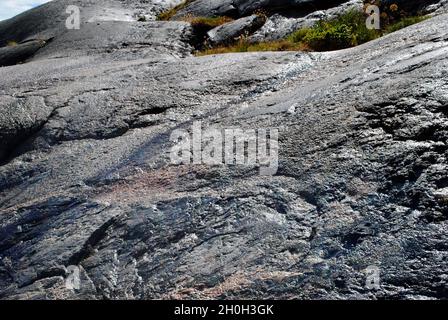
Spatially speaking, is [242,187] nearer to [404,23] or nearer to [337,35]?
[337,35]

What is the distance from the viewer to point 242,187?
8258 mm

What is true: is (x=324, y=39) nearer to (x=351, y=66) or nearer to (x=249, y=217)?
(x=351, y=66)

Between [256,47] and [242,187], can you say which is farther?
[256,47]

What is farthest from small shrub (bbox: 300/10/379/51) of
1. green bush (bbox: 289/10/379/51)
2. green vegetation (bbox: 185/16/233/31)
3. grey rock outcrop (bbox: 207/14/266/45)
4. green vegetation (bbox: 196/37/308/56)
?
green vegetation (bbox: 185/16/233/31)

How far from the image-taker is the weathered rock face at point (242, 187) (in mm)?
6773

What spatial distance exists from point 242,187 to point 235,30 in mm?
13635

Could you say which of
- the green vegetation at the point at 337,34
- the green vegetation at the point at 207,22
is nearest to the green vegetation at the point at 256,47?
the green vegetation at the point at 337,34

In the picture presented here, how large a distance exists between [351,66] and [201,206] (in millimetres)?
5649

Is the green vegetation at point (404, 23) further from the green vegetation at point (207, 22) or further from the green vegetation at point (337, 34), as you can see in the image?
the green vegetation at point (207, 22)

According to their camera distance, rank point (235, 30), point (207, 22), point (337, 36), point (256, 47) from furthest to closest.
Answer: point (207, 22) → point (235, 30) → point (256, 47) → point (337, 36)

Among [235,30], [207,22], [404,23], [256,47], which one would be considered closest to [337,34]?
[404,23]

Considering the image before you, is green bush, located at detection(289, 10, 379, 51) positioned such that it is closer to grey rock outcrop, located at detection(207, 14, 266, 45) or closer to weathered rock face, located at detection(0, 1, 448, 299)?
weathered rock face, located at detection(0, 1, 448, 299)
